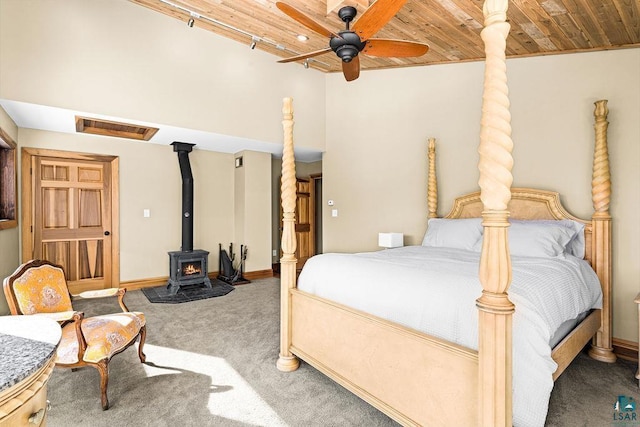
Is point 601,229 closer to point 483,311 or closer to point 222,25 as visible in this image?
point 483,311

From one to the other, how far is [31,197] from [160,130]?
6.27 feet

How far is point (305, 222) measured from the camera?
23.1 ft

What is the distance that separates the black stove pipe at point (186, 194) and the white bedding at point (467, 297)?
3.18m

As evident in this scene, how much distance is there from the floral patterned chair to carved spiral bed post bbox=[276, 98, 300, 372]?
3.60 ft

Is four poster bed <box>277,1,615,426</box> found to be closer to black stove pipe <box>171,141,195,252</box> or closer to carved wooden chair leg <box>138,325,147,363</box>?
carved wooden chair leg <box>138,325,147,363</box>

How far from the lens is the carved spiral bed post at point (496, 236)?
1.26 metres

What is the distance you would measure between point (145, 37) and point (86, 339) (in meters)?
3.31

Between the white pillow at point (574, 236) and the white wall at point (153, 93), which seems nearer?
the white pillow at point (574, 236)

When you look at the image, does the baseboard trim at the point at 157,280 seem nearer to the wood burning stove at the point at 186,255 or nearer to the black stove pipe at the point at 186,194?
the wood burning stove at the point at 186,255

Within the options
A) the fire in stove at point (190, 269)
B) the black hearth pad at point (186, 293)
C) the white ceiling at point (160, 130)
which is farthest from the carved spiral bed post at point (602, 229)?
the fire in stove at point (190, 269)

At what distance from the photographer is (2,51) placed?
3.02 m

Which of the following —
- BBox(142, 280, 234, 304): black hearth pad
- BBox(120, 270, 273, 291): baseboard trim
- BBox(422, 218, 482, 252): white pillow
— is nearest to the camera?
BBox(422, 218, 482, 252): white pillow

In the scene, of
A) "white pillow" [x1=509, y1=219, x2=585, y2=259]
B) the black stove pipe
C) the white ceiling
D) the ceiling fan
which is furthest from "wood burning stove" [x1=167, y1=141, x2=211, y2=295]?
"white pillow" [x1=509, y1=219, x2=585, y2=259]

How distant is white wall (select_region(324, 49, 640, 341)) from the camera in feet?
9.55
